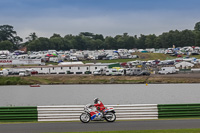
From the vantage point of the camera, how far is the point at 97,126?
21062 mm

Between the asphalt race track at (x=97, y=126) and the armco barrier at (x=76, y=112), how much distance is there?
0.80 metres

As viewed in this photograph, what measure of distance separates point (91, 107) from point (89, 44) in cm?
16751

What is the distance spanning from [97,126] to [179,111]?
20.1 ft

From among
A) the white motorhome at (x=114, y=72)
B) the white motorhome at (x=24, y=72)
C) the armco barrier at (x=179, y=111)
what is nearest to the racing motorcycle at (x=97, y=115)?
the armco barrier at (x=179, y=111)

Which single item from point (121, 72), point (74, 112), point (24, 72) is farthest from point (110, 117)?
point (24, 72)

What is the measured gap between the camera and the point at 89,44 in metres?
190

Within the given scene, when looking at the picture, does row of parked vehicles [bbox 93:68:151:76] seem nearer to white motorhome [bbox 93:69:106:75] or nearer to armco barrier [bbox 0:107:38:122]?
white motorhome [bbox 93:69:106:75]

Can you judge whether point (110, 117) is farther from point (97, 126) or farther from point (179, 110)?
point (179, 110)

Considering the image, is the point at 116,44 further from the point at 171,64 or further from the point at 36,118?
the point at 36,118

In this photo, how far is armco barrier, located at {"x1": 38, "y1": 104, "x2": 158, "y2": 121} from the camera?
23281mm

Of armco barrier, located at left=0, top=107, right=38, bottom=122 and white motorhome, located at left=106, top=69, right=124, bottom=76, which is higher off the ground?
armco barrier, located at left=0, top=107, right=38, bottom=122

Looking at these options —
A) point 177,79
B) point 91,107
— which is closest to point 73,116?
point 91,107

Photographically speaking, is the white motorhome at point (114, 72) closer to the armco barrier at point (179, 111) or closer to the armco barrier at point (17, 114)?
the armco barrier at point (179, 111)

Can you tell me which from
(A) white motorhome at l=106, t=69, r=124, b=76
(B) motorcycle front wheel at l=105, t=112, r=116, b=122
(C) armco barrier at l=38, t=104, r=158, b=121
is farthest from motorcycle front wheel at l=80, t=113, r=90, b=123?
(A) white motorhome at l=106, t=69, r=124, b=76
